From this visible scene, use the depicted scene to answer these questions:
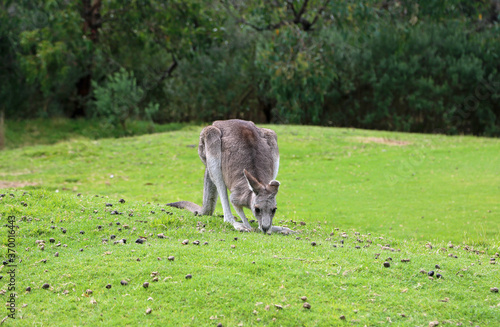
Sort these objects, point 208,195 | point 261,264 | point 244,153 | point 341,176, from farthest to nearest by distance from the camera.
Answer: point 341,176 < point 208,195 < point 244,153 < point 261,264

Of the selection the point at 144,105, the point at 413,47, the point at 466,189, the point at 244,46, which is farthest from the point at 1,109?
the point at 466,189

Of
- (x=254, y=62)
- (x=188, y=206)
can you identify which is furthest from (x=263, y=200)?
(x=254, y=62)

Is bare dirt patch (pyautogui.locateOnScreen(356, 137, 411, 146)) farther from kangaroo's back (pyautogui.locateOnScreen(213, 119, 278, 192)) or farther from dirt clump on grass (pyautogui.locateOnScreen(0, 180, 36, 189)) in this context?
kangaroo's back (pyautogui.locateOnScreen(213, 119, 278, 192))

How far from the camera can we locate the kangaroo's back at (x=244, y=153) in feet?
25.6

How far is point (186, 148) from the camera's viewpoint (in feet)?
67.1

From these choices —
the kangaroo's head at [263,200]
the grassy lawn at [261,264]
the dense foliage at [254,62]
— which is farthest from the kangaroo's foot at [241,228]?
the dense foliage at [254,62]

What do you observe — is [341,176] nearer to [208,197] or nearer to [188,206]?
[188,206]

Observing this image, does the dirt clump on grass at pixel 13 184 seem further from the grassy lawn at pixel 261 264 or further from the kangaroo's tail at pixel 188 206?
the kangaroo's tail at pixel 188 206

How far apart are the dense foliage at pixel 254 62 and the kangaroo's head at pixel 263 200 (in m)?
14.6

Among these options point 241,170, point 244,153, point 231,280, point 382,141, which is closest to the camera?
point 231,280

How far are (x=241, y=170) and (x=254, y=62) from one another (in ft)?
71.3

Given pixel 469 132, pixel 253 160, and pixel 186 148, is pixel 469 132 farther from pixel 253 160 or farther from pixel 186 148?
pixel 253 160

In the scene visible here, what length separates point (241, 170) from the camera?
781 centimetres

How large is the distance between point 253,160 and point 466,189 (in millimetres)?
8478
